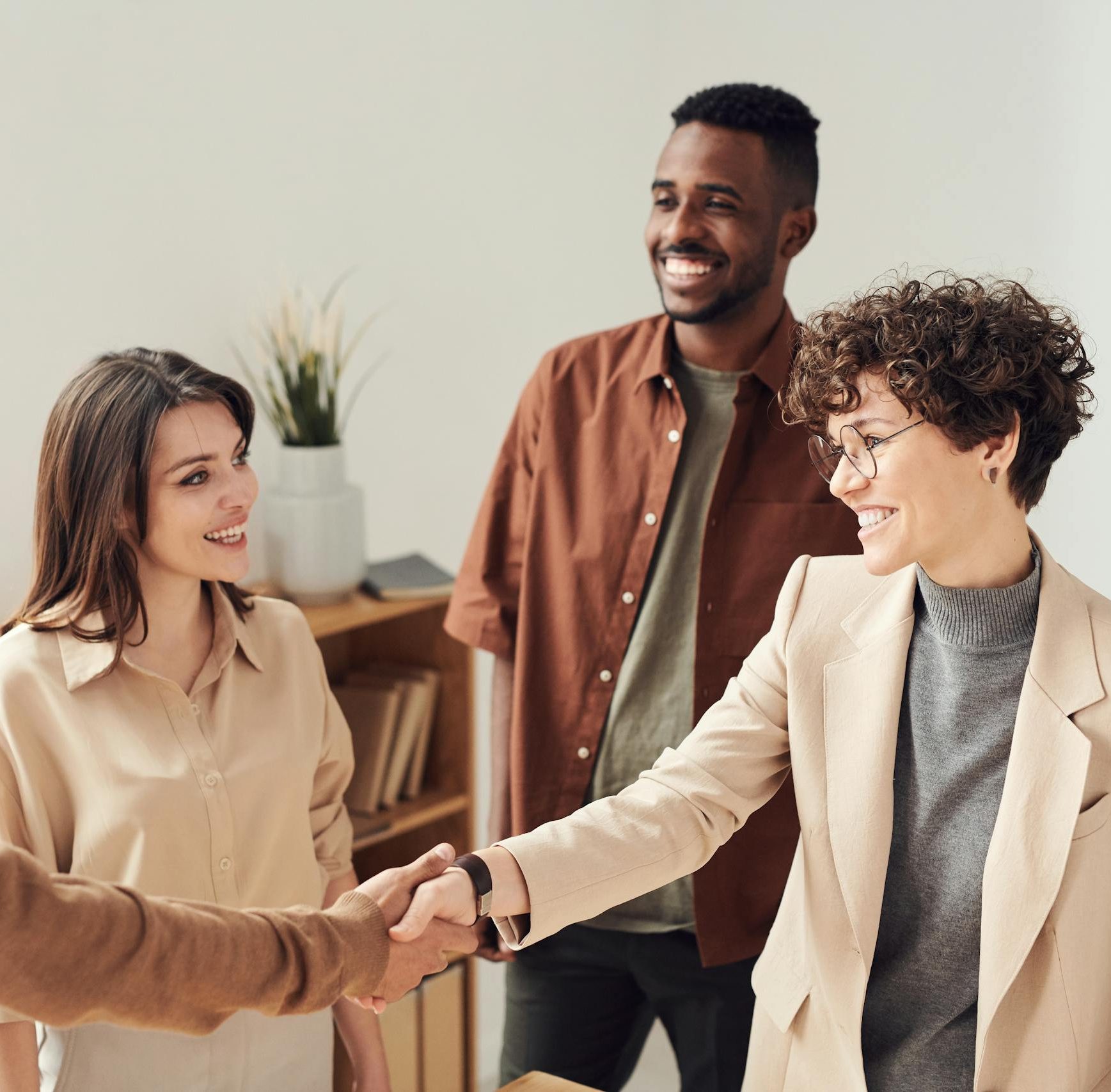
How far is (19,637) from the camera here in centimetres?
180

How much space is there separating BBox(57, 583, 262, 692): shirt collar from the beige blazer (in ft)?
1.73

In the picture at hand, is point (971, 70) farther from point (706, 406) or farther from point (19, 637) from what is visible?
point (19, 637)

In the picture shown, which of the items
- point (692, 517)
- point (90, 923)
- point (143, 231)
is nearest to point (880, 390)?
point (692, 517)

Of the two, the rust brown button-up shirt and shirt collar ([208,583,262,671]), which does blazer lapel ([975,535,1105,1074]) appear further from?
shirt collar ([208,583,262,671])

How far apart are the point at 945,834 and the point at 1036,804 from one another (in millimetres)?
138

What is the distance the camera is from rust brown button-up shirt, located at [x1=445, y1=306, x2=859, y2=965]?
215 cm

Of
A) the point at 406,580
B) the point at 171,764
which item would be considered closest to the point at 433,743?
the point at 406,580

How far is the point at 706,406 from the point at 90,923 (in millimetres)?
1347

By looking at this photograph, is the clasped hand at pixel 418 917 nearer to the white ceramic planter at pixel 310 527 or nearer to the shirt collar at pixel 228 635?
the shirt collar at pixel 228 635

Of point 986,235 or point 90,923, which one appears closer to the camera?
point 90,923

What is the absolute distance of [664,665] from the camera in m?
2.20

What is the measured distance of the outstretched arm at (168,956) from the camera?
127cm

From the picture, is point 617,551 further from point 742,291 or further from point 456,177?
point 456,177

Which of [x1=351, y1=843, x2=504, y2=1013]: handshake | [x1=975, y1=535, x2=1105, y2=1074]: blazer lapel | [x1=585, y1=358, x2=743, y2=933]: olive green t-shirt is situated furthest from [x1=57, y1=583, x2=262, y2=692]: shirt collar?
[x1=975, y1=535, x2=1105, y2=1074]: blazer lapel
